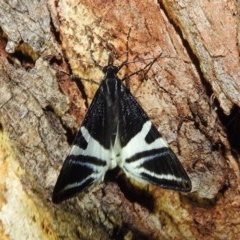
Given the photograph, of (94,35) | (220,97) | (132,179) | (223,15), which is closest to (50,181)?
(132,179)

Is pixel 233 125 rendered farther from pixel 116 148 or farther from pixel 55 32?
pixel 55 32

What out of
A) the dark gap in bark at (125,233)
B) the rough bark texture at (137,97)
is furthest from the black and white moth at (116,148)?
the dark gap in bark at (125,233)

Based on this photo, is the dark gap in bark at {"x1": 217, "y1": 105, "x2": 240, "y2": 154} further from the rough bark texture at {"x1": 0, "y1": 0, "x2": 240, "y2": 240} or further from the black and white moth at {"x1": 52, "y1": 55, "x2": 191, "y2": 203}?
the black and white moth at {"x1": 52, "y1": 55, "x2": 191, "y2": 203}

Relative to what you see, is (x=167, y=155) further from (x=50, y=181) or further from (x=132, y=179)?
(x=50, y=181)

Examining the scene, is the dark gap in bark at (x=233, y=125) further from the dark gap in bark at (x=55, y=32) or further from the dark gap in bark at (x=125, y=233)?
the dark gap in bark at (x=55, y=32)

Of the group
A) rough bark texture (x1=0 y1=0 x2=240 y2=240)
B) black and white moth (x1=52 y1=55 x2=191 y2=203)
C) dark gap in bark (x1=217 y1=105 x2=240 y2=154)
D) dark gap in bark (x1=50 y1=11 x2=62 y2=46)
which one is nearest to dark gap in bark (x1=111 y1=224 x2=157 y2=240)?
rough bark texture (x1=0 y1=0 x2=240 y2=240)
